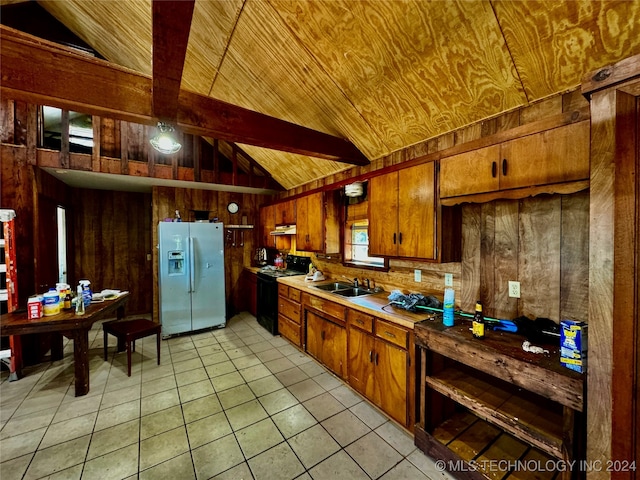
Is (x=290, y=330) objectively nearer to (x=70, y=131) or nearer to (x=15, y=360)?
(x=15, y=360)

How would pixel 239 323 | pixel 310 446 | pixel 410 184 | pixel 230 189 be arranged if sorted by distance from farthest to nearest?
pixel 230 189
pixel 239 323
pixel 410 184
pixel 310 446

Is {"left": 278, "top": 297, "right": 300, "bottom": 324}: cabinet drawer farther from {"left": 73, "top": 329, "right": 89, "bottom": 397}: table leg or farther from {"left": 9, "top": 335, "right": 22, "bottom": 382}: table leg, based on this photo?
{"left": 9, "top": 335, "right": 22, "bottom": 382}: table leg

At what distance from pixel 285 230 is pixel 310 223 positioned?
2.93 feet

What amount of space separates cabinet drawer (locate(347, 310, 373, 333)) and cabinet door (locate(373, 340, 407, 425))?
0.49 feet

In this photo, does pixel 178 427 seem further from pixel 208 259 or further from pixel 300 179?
pixel 300 179

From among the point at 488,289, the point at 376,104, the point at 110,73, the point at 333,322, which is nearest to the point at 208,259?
the point at 333,322

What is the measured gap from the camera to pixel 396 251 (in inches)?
94.4

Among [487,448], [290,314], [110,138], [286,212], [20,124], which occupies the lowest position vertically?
[487,448]

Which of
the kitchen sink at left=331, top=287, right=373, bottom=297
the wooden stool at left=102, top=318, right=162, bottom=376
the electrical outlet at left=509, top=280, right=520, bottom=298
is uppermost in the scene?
the electrical outlet at left=509, top=280, right=520, bottom=298

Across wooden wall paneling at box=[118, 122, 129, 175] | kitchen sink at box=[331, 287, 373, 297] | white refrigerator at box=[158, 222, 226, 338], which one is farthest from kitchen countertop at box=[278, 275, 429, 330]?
wooden wall paneling at box=[118, 122, 129, 175]

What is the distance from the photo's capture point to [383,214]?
2529 millimetres

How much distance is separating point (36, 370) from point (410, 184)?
4625 mm

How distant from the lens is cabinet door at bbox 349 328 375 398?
225 centimetres

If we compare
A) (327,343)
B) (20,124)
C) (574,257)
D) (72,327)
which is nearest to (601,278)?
(574,257)
